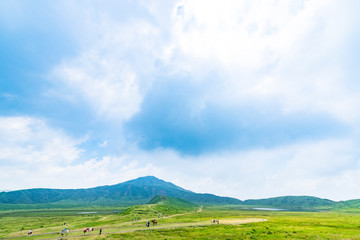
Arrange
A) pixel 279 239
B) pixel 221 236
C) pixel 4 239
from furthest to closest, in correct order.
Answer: pixel 4 239, pixel 221 236, pixel 279 239

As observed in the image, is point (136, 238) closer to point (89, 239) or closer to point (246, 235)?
point (89, 239)

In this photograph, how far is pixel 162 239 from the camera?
172 feet

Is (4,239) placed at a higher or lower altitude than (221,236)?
lower

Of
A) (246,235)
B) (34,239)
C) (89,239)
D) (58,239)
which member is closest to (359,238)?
(246,235)

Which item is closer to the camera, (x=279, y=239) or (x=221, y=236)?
(x=279, y=239)

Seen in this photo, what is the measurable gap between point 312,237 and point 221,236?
82.7 ft

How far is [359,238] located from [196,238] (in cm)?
4377

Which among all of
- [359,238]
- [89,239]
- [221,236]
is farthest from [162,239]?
[359,238]

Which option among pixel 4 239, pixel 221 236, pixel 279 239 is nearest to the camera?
pixel 279 239

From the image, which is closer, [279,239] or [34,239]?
[279,239]

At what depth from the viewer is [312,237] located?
5350 centimetres

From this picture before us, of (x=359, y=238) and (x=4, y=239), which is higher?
(x=359, y=238)

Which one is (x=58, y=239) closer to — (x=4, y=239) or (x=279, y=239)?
(x=4, y=239)

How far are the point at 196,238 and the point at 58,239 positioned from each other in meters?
39.2
